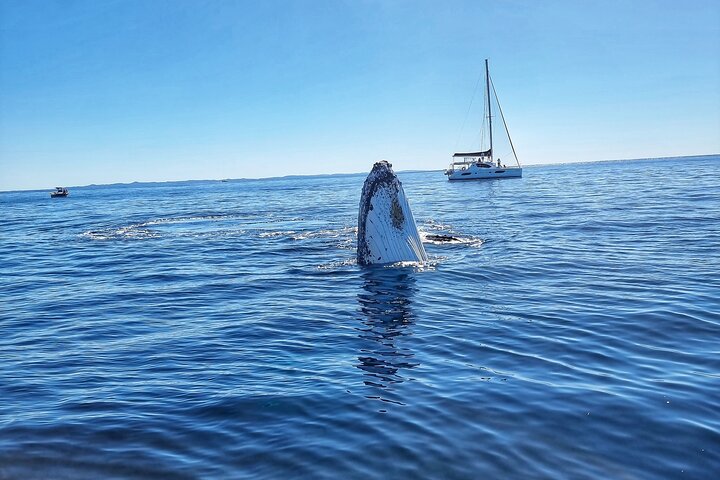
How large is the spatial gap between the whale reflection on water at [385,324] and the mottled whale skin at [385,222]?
508 mm

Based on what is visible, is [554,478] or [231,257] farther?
[231,257]

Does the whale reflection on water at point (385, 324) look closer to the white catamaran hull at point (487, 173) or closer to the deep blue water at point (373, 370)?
the deep blue water at point (373, 370)

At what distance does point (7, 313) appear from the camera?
1091 centimetres

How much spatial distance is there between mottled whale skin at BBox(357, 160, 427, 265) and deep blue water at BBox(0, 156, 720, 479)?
65cm

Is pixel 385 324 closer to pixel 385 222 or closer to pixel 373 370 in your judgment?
pixel 373 370

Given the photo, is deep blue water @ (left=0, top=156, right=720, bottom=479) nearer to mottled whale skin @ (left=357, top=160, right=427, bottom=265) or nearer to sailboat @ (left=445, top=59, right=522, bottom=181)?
mottled whale skin @ (left=357, top=160, right=427, bottom=265)

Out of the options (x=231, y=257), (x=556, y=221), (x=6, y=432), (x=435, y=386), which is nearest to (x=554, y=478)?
(x=435, y=386)

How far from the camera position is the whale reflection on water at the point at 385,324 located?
6.65 meters

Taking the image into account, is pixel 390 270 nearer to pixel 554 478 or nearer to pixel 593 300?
pixel 593 300

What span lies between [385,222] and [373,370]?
6319 millimetres

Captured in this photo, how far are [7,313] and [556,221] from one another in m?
19.8

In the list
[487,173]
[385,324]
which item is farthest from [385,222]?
[487,173]

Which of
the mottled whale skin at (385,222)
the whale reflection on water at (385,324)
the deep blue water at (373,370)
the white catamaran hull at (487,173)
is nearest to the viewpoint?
the deep blue water at (373,370)

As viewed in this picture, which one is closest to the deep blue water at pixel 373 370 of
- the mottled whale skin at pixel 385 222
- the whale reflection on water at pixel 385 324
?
the whale reflection on water at pixel 385 324
